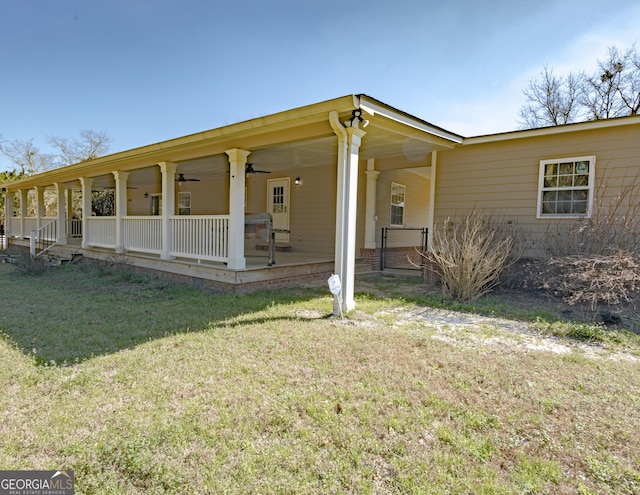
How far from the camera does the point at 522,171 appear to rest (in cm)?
688

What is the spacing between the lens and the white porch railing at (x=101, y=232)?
9.78m

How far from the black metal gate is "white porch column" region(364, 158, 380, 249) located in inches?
11.8

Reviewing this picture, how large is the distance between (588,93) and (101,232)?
2277cm

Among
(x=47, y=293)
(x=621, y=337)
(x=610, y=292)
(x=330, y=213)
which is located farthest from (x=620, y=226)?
(x=47, y=293)

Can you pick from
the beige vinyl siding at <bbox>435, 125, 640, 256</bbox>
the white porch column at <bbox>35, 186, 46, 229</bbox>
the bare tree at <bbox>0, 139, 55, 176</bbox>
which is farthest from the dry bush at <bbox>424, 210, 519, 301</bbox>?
the bare tree at <bbox>0, 139, 55, 176</bbox>

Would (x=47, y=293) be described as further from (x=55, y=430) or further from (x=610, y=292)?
(x=610, y=292)

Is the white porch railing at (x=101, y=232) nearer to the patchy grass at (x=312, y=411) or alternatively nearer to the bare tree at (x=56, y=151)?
the patchy grass at (x=312, y=411)

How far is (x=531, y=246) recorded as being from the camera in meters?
6.77

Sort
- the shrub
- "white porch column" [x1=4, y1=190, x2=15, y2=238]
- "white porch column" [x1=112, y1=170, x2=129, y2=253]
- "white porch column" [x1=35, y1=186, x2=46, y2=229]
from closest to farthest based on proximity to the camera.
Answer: the shrub, "white porch column" [x1=112, y1=170, x2=129, y2=253], "white porch column" [x1=35, y1=186, x2=46, y2=229], "white porch column" [x1=4, y1=190, x2=15, y2=238]

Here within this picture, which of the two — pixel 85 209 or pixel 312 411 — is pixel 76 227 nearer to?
pixel 85 209

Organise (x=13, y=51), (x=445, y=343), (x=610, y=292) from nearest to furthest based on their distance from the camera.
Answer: (x=445, y=343) < (x=610, y=292) < (x=13, y=51)

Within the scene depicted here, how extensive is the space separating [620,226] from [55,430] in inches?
287

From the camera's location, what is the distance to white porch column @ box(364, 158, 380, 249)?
920 centimetres

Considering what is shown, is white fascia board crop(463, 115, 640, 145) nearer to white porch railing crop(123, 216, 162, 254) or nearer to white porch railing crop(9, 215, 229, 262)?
white porch railing crop(9, 215, 229, 262)
